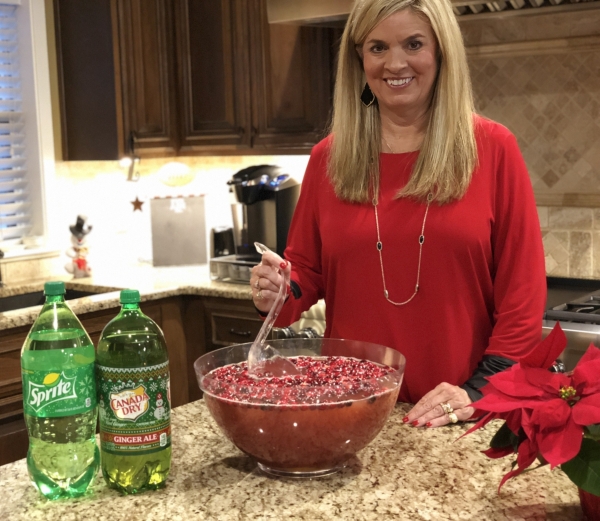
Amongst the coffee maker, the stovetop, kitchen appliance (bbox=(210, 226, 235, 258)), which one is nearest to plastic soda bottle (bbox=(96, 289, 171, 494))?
the stovetop

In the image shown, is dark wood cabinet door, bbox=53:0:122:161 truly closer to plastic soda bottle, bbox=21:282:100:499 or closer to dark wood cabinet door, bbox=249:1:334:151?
dark wood cabinet door, bbox=249:1:334:151

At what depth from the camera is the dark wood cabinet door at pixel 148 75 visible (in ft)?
A: 11.6

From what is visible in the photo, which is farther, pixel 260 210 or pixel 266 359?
pixel 260 210

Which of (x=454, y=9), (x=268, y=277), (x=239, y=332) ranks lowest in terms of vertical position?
(x=239, y=332)

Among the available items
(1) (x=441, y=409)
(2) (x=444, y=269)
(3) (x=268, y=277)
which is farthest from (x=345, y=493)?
(2) (x=444, y=269)

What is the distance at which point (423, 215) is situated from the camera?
1691 millimetres

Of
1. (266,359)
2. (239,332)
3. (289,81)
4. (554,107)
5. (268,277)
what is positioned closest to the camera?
(266,359)

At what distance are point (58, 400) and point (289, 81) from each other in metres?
2.48

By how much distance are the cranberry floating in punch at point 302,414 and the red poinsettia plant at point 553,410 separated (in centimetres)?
21

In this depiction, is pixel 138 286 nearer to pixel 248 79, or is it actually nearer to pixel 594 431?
pixel 248 79

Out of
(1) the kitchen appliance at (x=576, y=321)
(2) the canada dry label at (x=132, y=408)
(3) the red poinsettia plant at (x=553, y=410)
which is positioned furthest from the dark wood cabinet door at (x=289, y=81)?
(3) the red poinsettia plant at (x=553, y=410)

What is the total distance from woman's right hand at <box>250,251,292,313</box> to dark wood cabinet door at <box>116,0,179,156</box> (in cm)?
219

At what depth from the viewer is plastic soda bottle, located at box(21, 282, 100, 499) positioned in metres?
1.11

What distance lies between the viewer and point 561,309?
254 cm
